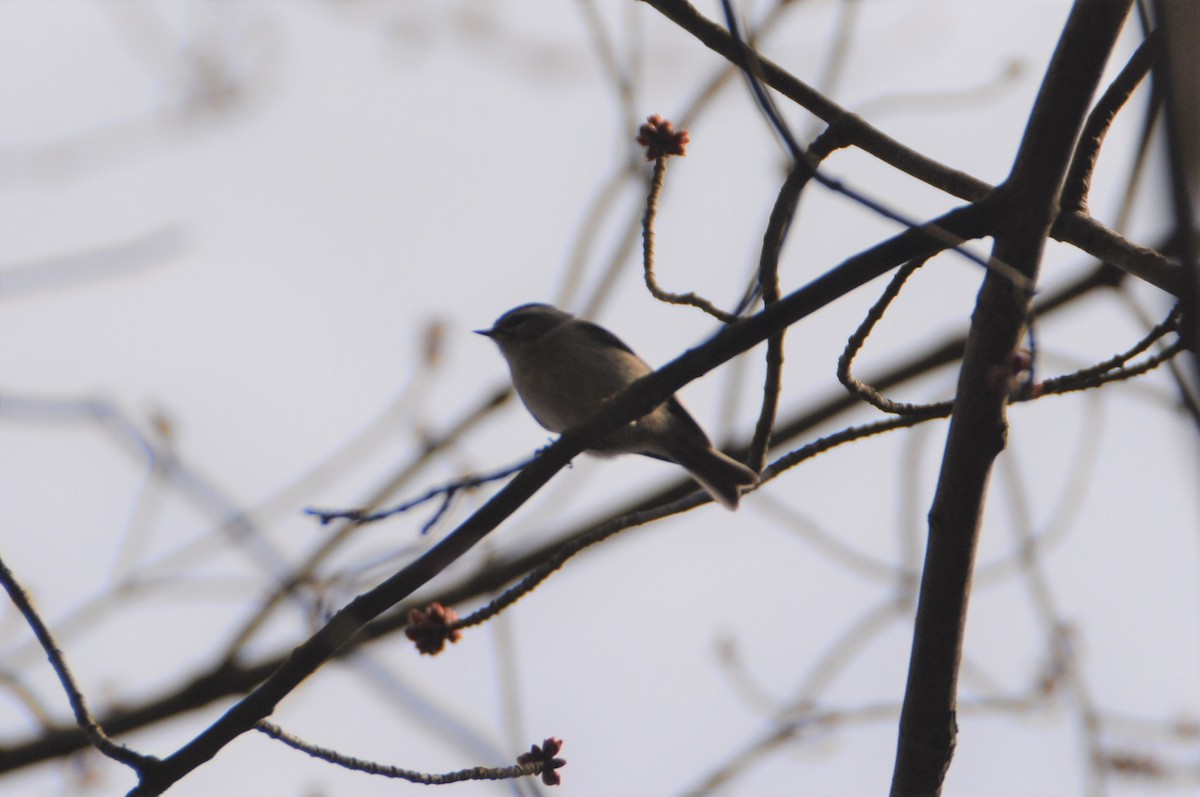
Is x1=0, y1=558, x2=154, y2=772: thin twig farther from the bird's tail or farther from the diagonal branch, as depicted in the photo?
the bird's tail

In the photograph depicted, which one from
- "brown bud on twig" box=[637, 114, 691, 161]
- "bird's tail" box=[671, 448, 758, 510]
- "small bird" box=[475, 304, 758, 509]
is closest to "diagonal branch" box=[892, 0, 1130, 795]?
"brown bud on twig" box=[637, 114, 691, 161]

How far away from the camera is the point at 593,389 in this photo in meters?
5.62

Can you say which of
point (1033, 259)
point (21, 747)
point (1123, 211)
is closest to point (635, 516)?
point (1033, 259)

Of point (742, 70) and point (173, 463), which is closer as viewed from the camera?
point (742, 70)

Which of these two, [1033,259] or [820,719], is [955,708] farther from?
[820,719]

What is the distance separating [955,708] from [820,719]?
3.29 meters

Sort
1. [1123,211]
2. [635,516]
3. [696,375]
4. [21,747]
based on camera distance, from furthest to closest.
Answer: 1. [21,747]
2. [1123,211]
3. [635,516]
4. [696,375]

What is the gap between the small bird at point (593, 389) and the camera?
5.13 m

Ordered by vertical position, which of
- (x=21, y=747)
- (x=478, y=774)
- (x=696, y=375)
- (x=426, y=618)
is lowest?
(x=478, y=774)

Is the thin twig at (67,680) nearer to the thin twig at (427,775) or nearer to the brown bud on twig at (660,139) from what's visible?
the thin twig at (427,775)

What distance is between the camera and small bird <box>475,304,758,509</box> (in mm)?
5129

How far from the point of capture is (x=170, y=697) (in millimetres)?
5688

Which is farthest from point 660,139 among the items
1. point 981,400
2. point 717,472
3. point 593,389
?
point 593,389

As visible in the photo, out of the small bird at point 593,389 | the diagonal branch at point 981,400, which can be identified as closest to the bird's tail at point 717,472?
the small bird at point 593,389
